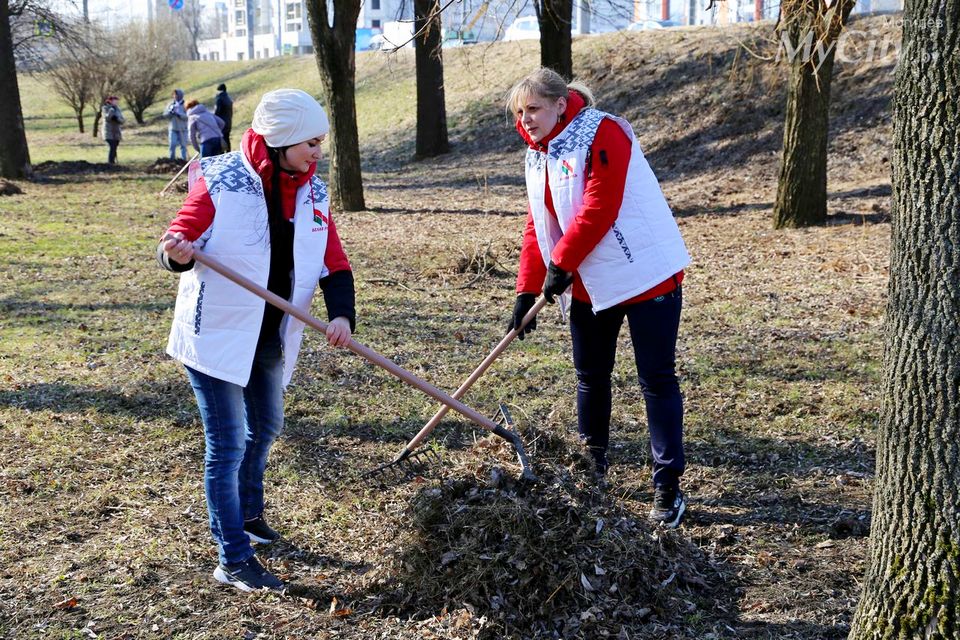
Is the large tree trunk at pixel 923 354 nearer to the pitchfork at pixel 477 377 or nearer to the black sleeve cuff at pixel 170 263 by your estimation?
the pitchfork at pixel 477 377

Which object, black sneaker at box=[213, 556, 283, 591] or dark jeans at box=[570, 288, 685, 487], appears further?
dark jeans at box=[570, 288, 685, 487]

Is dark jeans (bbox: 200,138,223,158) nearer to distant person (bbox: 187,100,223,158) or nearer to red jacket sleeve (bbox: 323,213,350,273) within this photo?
distant person (bbox: 187,100,223,158)

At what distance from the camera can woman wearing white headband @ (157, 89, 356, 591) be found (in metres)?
3.30

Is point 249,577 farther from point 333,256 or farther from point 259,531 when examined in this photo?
point 333,256

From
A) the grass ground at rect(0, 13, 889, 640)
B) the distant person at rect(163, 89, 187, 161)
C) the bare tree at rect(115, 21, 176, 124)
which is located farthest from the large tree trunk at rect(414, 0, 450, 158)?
the bare tree at rect(115, 21, 176, 124)

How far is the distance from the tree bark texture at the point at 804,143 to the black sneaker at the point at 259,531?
7.96 m

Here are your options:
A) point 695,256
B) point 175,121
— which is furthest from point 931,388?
point 175,121

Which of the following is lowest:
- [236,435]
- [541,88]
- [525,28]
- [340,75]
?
[236,435]

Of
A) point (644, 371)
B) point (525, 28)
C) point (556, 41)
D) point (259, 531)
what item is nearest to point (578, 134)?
point (644, 371)

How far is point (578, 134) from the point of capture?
381cm

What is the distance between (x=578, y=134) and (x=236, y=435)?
177 centimetres

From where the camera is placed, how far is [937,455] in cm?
264

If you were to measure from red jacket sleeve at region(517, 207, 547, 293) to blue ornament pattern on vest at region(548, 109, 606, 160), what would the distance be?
49 cm

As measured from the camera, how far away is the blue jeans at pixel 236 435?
11.2 ft
